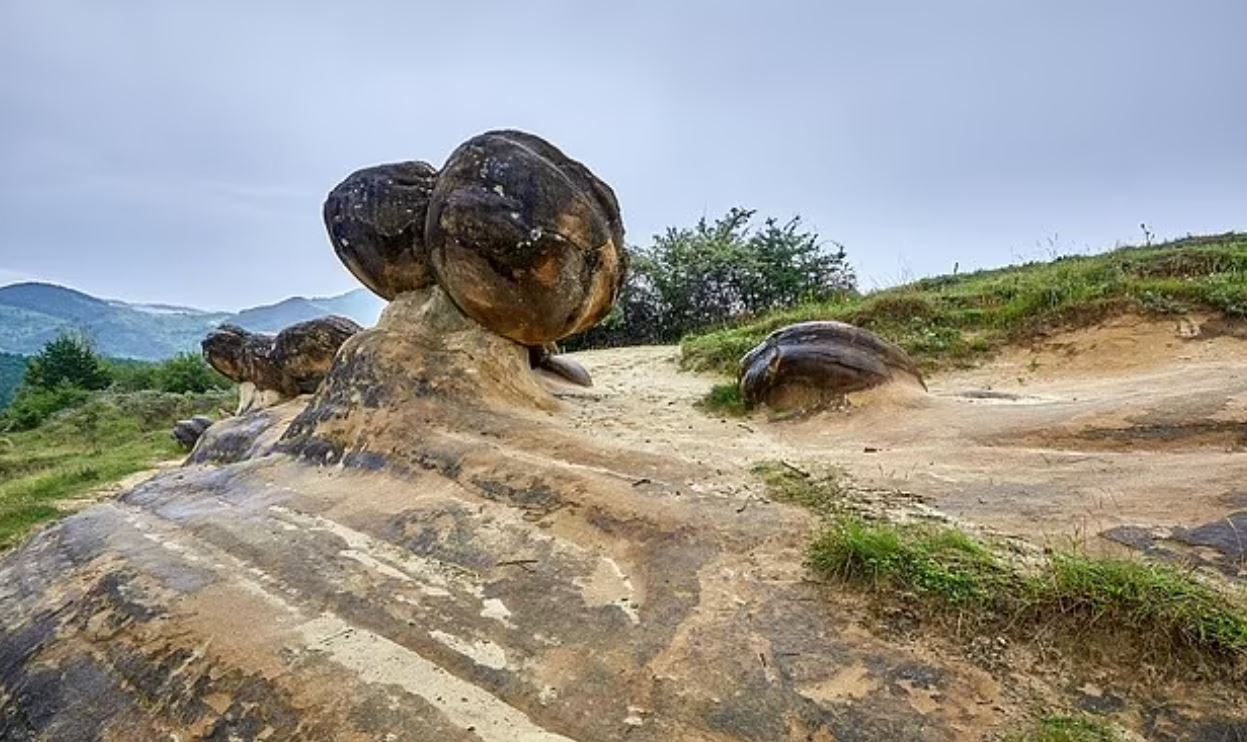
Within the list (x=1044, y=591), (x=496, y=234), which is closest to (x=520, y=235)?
(x=496, y=234)

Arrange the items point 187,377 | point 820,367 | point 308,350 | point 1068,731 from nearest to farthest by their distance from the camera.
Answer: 1. point 1068,731
2. point 820,367
3. point 308,350
4. point 187,377

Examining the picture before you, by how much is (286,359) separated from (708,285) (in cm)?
1053

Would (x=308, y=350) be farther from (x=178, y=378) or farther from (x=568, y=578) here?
(x=178, y=378)

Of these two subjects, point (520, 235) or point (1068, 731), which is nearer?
point (1068, 731)

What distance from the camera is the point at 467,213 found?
3.73 meters

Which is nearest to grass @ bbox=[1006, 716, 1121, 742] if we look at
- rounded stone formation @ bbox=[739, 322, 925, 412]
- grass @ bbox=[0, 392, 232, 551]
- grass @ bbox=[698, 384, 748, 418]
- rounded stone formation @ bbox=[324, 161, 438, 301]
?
rounded stone formation @ bbox=[739, 322, 925, 412]

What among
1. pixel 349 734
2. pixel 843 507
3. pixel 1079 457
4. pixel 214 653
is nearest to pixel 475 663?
pixel 349 734

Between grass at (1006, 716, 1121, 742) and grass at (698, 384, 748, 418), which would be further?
grass at (698, 384, 748, 418)

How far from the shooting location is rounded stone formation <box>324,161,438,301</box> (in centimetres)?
413

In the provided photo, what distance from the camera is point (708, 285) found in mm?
15219

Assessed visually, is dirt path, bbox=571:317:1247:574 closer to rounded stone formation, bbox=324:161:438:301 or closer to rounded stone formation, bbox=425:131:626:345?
rounded stone formation, bbox=425:131:626:345

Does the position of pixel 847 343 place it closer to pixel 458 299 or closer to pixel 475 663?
pixel 458 299

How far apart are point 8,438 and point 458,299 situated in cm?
2164

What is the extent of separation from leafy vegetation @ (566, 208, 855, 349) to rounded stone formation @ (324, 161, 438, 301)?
10.8m
